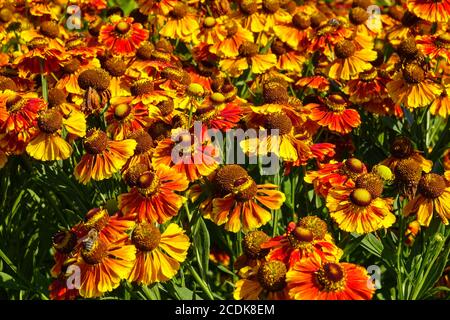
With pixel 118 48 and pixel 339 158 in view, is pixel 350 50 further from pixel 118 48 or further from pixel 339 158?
pixel 118 48

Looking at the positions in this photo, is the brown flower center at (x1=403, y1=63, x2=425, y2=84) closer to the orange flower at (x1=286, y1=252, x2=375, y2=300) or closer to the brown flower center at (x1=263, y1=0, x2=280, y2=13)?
the brown flower center at (x1=263, y1=0, x2=280, y2=13)

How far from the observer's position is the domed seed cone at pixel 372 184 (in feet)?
5.53

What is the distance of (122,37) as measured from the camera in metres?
2.47

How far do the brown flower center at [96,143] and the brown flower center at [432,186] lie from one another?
2.86ft

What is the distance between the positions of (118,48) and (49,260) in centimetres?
83

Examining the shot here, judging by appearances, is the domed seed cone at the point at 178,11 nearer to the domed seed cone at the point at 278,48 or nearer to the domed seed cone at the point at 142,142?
the domed seed cone at the point at 278,48

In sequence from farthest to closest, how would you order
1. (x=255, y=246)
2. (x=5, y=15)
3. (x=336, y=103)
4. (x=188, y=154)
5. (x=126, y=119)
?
1. (x=5, y=15)
2. (x=336, y=103)
3. (x=126, y=119)
4. (x=188, y=154)
5. (x=255, y=246)

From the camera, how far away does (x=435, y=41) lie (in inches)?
91.4

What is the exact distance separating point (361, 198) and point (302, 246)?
0.22 metres

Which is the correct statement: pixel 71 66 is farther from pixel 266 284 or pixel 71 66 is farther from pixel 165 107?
pixel 266 284

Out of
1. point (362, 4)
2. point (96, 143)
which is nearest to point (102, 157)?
point (96, 143)

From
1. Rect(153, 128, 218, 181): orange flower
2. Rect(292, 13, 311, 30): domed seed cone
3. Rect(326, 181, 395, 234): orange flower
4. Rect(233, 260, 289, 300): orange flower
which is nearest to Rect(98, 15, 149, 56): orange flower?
Rect(292, 13, 311, 30): domed seed cone

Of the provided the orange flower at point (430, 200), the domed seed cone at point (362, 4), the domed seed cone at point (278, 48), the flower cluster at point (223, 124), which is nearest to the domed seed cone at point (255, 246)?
the flower cluster at point (223, 124)
